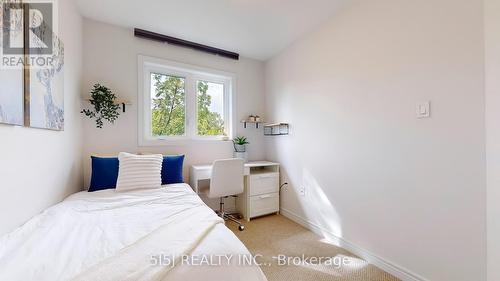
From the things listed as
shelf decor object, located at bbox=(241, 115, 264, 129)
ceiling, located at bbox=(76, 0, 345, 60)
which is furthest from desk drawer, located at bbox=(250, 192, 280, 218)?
ceiling, located at bbox=(76, 0, 345, 60)

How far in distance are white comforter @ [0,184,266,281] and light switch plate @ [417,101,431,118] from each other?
156 centimetres

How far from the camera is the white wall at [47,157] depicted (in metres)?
1.06

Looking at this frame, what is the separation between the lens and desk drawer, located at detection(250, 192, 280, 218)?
8.92 ft

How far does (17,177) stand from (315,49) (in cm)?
282

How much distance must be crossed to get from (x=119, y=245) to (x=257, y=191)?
6.54 feet

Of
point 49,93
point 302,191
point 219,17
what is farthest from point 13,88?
point 302,191

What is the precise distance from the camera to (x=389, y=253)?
5.41ft

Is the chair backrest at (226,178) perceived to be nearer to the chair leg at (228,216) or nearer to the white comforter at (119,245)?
the chair leg at (228,216)

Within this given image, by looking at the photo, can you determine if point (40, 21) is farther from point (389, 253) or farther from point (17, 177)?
point (389, 253)

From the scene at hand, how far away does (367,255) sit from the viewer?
1.80m

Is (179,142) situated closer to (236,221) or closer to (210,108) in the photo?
(210,108)

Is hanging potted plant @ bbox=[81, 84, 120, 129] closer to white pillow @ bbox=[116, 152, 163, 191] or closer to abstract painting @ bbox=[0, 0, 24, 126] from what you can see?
white pillow @ bbox=[116, 152, 163, 191]

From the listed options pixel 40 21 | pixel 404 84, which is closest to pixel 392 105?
pixel 404 84

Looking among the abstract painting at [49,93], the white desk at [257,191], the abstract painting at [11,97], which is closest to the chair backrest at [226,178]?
the white desk at [257,191]
